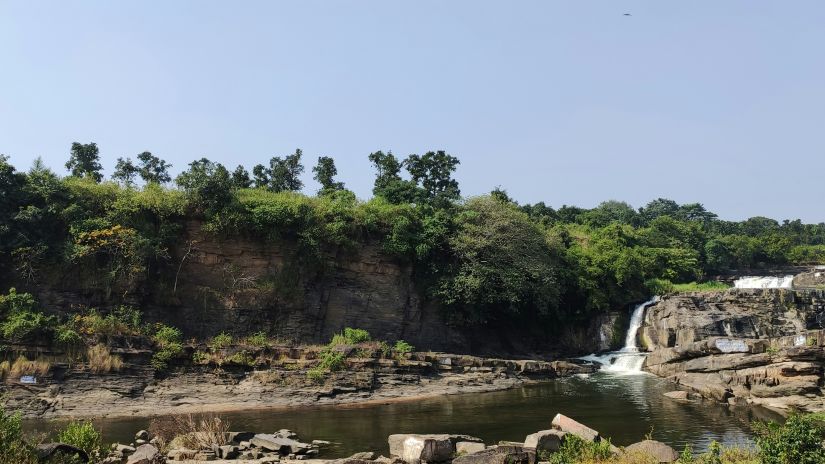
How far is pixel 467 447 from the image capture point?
14.4m

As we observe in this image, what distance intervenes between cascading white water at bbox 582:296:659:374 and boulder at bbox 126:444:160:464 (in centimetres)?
2664

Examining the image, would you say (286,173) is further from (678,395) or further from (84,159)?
(678,395)

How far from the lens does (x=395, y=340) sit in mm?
35562

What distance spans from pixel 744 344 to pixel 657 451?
17534 millimetres

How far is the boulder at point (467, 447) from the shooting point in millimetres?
14176

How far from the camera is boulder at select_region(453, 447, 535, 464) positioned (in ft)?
41.5

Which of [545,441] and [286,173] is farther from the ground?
[286,173]

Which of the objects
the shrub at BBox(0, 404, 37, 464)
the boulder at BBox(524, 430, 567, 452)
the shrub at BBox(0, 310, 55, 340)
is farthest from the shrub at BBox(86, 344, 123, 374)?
the boulder at BBox(524, 430, 567, 452)

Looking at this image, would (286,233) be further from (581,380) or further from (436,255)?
(581,380)

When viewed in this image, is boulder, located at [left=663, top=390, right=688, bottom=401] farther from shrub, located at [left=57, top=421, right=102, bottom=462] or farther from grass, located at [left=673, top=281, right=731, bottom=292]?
shrub, located at [left=57, top=421, right=102, bottom=462]

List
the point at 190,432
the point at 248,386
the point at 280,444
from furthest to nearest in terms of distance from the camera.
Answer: the point at 248,386, the point at 190,432, the point at 280,444

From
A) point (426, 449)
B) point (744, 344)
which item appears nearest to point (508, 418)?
point (426, 449)

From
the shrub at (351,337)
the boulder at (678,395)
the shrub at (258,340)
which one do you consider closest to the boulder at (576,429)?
the boulder at (678,395)

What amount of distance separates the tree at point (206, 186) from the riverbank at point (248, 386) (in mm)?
9981
